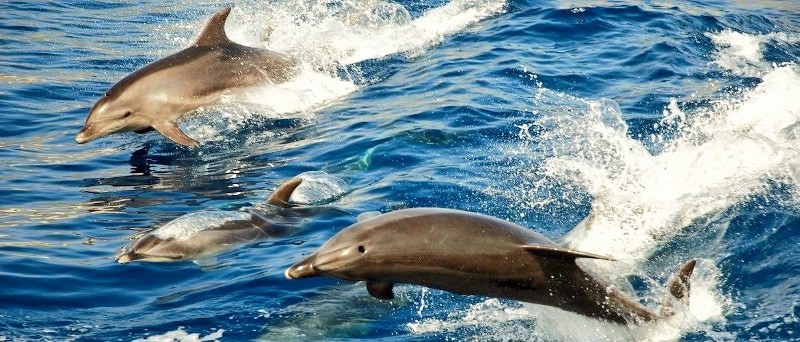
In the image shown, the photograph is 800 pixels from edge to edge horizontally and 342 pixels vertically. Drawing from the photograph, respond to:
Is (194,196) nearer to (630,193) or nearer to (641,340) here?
(630,193)

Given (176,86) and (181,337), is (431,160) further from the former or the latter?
(181,337)

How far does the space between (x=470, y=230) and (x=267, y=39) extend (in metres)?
10.1

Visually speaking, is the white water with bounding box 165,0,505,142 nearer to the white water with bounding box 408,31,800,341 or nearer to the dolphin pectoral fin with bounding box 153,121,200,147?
the dolphin pectoral fin with bounding box 153,121,200,147

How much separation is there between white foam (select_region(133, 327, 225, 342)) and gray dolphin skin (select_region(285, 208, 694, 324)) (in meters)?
1.10

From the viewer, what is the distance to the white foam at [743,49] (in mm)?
16609

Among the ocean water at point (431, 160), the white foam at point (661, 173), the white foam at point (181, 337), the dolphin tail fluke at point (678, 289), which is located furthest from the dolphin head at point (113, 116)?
the dolphin tail fluke at point (678, 289)

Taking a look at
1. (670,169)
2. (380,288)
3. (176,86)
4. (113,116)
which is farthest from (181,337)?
(176,86)

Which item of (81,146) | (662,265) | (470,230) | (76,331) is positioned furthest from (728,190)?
(81,146)

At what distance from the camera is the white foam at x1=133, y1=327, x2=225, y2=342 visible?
7746 millimetres

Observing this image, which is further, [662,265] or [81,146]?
[81,146]

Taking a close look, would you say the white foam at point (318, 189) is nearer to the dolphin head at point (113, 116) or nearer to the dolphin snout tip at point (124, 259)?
the dolphin snout tip at point (124, 259)

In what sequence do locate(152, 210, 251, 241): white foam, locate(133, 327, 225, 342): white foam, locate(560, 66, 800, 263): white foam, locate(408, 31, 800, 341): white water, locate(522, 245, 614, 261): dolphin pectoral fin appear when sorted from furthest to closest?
locate(560, 66, 800, 263): white foam < locate(152, 210, 251, 241): white foam < locate(408, 31, 800, 341): white water < locate(133, 327, 225, 342): white foam < locate(522, 245, 614, 261): dolphin pectoral fin

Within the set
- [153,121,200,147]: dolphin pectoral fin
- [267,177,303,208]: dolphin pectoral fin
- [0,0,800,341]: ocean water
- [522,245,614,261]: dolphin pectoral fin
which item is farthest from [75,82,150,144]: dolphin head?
[522,245,614,261]: dolphin pectoral fin

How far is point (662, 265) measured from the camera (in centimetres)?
927
